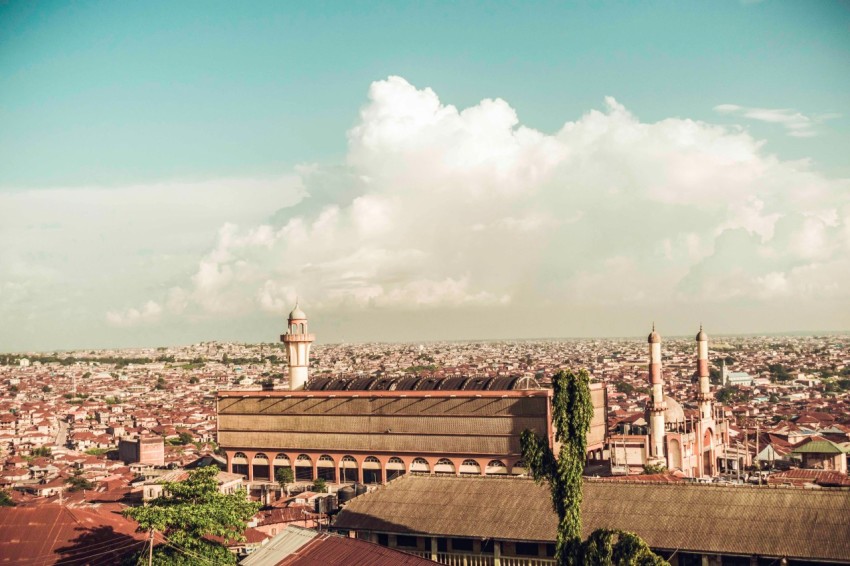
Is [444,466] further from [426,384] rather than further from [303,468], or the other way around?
[303,468]

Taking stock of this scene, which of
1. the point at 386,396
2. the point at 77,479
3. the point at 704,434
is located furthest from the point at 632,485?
the point at 77,479

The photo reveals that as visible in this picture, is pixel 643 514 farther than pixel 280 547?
No

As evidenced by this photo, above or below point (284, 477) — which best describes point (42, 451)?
below

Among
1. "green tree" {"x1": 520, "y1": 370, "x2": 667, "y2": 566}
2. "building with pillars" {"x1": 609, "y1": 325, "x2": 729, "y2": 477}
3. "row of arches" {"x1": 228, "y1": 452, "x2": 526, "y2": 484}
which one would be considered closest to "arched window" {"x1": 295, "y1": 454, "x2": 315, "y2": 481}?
"row of arches" {"x1": 228, "y1": 452, "x2": 526, "y2": 484}

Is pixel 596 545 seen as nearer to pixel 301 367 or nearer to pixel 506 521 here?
pixel 506 521

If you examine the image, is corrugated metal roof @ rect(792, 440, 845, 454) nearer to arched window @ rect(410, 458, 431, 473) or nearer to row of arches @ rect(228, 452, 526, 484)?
row of arches @ rect(228, 452, 526, 484)

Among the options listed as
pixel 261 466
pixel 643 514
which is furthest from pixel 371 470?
pixel 643 514
